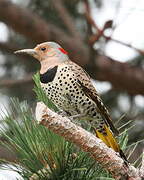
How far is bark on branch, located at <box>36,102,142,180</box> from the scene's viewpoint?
187cm

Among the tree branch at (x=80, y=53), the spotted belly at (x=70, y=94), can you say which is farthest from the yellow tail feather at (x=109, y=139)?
the tree branch at (x=80, y=53)

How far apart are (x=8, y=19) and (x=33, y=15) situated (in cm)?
24

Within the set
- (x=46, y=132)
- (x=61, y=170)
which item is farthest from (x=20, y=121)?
(x=61, y=170)

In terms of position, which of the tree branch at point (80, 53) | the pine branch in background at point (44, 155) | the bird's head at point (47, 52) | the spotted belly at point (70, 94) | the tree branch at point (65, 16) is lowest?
the tree branch at point (80, 53)

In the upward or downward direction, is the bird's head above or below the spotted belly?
above

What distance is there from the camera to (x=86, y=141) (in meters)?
1.94

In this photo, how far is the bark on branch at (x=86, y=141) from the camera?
1868 millimetres

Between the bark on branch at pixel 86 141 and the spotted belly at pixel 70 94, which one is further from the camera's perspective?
the spotted belly at pixel 70 94

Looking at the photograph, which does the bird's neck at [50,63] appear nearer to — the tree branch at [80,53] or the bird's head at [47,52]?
the bird's head at [47,52]

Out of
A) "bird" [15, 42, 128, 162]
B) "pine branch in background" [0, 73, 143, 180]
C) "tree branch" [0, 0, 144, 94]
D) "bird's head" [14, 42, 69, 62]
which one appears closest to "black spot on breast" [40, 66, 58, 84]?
"bird" [15, 42, 128, 162]

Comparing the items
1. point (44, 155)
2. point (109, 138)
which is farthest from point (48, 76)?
point (44, 155)

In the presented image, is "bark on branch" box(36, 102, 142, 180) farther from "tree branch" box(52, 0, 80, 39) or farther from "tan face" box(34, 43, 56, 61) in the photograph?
"tree branch" box(52, 0, 80, 39)

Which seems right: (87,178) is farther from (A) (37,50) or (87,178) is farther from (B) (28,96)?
(B) (28,96)

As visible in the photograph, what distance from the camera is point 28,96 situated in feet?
16.5
